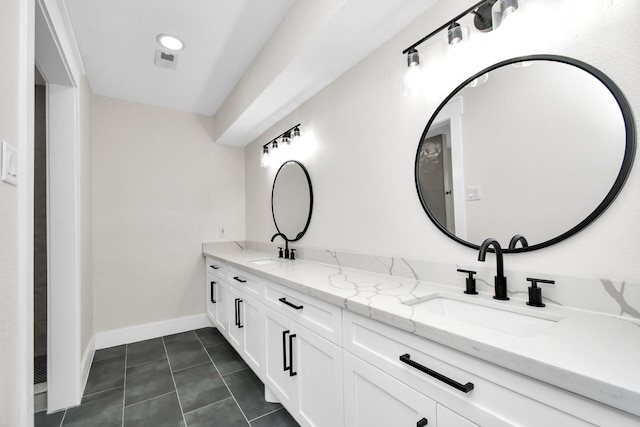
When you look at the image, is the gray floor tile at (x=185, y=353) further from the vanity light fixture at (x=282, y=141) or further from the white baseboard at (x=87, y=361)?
the vanity light fixture at (x=282, y=141)

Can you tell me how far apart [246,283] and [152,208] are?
65.9 inches

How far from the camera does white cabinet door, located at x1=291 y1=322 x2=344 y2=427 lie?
3.88 ft

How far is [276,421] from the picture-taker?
166 cm

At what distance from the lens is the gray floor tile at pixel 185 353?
2395mm

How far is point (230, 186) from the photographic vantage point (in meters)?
3.54

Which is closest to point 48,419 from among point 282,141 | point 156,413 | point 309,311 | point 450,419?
point 156,413

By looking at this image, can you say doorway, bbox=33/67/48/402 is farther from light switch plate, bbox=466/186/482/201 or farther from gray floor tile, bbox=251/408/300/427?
light switch plate, bbox=466/186/482/201

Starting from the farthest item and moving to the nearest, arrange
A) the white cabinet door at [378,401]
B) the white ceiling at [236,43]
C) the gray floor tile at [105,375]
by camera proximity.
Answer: the gray floor tile at [105,375], the white ceiling at [236,43], the white cabinet door at [378,401]

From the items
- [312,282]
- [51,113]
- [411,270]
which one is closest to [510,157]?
[411,270]

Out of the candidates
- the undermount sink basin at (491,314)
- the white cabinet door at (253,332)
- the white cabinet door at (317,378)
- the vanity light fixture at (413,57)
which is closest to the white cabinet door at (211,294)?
the white cabinet door at (253,332)

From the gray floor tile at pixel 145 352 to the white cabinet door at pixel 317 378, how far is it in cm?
174

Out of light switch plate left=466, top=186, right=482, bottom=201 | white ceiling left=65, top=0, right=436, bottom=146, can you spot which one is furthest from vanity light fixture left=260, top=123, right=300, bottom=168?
light switch plate left=466, top=186, right=482, bottom=201

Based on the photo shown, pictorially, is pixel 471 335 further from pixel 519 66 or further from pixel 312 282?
pixel 519 66

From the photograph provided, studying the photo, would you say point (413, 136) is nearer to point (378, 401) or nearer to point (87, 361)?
point (378, 401)
